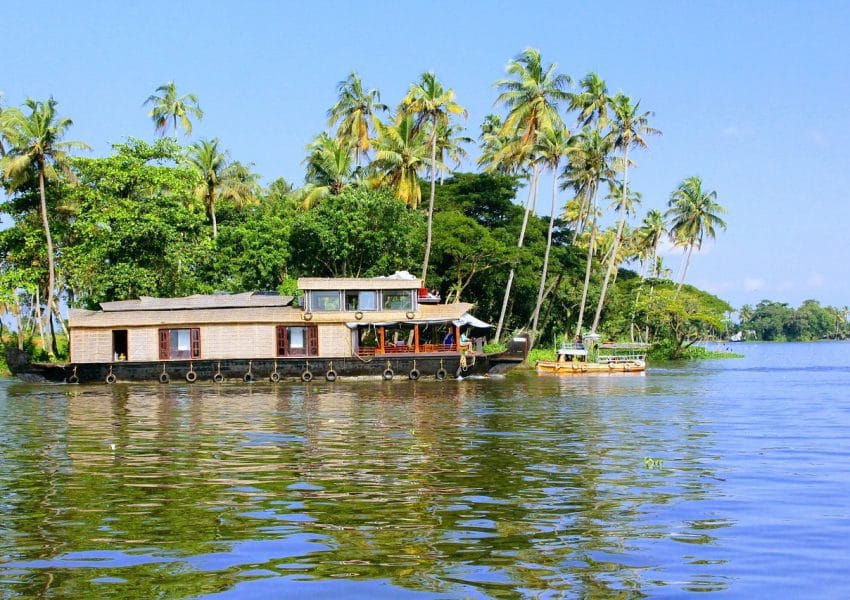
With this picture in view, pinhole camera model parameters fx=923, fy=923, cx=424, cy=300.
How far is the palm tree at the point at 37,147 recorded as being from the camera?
40156mm

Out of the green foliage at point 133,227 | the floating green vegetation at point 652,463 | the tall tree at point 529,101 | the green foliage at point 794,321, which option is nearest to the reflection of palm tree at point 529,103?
the tall tree at point 529,101

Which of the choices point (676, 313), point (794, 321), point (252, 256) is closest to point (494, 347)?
point (252, 256)

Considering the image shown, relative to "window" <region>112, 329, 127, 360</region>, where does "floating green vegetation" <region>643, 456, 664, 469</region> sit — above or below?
below

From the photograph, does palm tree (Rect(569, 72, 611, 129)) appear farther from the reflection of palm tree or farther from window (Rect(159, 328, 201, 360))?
window (Rect(159, 328, 201, 360))

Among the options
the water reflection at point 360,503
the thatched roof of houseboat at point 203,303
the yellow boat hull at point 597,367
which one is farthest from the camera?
the yellow boat hull at point 597,367

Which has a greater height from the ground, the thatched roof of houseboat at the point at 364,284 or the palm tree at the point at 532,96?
the palm tree at the point at 532,96

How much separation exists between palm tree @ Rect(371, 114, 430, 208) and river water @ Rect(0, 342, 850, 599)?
26.6 m

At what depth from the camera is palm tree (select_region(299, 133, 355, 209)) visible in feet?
156

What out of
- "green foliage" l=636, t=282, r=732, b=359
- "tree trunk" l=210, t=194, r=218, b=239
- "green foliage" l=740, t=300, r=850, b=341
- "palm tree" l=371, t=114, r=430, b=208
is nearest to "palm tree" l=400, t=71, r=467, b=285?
"palm tree" l=371, t=114, r=430, b=208

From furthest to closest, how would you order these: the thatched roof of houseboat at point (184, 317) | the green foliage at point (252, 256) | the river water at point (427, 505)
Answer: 1. the green foliage at point (252, 256)
2. the thatched roof of houseboat at point (184, 317)
3. the river water at point (427, 505)

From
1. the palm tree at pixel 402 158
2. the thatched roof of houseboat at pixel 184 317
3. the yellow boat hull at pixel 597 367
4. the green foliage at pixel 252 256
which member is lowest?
the yellow boat hull at pixel 597 367

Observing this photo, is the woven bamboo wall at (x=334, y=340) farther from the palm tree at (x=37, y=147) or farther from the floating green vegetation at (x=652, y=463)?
the floating green vegetation at (x=652, y=463)

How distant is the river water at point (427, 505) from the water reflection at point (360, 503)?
36mm

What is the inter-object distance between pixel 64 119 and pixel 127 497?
35.0 m
